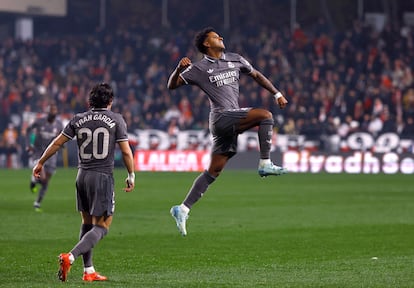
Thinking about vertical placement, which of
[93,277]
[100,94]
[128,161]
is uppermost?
[100,94]

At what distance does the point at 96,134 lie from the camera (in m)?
12.2

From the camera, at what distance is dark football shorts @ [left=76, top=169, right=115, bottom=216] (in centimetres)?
1221

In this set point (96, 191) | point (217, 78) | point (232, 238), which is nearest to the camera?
point (96, 191)

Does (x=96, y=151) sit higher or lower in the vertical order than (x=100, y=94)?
lower

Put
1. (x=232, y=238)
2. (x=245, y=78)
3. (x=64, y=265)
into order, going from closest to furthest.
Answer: (x=64, y=265) < (x=232, y=238) < (x=245, y=78)

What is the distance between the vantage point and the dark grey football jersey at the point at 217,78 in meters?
13.2

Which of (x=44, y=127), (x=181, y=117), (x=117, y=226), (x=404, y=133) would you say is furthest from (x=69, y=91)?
(x=117, y=226)

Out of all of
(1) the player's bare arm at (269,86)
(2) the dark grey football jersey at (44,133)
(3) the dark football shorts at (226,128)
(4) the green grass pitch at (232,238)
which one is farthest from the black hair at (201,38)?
(2) the dark grey football jersey at (44,133)

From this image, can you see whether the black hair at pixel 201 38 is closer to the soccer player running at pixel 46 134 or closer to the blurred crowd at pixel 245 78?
the soccer player running at pixel 46 134

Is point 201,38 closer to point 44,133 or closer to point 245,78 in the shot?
point 44,133

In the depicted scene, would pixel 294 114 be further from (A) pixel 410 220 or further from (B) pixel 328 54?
(A) pixel 410 220

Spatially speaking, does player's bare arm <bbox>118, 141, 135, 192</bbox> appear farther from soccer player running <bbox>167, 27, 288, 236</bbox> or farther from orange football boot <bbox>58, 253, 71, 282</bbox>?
soccer player running <bbox>167, 27, 288, 236</bbox>

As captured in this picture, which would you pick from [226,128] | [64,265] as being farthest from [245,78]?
[64,265]

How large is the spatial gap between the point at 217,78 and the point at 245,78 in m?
30.6
